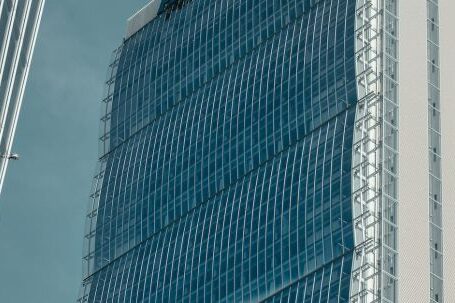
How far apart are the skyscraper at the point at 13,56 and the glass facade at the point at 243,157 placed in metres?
57.2

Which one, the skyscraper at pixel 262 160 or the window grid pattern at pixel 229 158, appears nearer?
the skyscraper at pixel 262 160

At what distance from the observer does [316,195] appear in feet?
422

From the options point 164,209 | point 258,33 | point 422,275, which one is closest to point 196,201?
point 164,209

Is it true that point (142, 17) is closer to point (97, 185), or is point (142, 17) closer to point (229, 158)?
point (97, 185)

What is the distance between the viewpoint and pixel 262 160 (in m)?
139

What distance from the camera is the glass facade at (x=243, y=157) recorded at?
126 meters

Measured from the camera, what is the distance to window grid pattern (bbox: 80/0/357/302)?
12875 centimetres

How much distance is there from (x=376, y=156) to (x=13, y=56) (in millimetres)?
65372

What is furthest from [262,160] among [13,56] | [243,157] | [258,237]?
[13,56]

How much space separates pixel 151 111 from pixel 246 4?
1524 centimetres

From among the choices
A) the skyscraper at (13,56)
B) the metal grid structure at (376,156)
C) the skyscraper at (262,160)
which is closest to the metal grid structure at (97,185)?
the skyscraper at (262,160)

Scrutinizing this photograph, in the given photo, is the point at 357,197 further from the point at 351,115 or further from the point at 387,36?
the point at 387,36

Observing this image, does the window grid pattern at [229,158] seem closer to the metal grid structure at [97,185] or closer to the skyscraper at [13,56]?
the metal grid structure at [97,185]

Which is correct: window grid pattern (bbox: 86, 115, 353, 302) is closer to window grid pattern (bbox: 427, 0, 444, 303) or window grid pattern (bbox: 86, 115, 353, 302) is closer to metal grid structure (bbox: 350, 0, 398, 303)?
metal grid structure (bbox: 350, 0, 398, 303)
